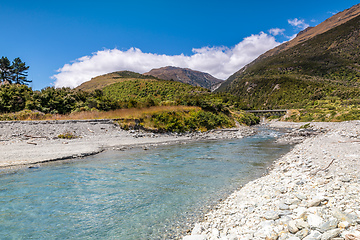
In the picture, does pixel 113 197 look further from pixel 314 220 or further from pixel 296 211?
pixel 314 220

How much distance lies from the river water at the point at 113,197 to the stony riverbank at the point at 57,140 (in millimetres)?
2497

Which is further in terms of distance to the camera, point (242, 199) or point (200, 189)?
point (200, 189)

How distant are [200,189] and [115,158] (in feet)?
28.9

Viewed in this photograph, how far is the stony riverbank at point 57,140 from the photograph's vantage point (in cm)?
1418

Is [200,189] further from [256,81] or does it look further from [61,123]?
[256,81]

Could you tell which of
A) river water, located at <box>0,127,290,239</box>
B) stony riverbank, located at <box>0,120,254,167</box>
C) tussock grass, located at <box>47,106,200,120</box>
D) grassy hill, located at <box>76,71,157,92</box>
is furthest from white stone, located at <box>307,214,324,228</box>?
grassy hill, located at <box>76,71,157,92</box>

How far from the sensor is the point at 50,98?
3544 cm

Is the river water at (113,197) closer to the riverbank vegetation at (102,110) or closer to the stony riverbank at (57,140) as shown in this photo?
the stony riverbank at (57,140)

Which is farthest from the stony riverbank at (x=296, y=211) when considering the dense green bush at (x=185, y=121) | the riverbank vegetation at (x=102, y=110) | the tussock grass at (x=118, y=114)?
the tussock grass at (x=118, y=114)

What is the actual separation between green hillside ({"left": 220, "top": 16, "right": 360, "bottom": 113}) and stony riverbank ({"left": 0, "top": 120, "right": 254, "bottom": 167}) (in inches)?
3863

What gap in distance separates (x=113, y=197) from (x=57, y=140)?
51.4 ft

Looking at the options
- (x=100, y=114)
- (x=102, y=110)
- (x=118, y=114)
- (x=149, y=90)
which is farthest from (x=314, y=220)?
(x=149, y=90)

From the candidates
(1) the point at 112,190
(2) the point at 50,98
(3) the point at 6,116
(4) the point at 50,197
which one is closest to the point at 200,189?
(1) the point at 112,190

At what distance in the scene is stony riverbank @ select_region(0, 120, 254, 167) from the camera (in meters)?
14.2
